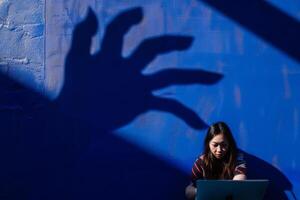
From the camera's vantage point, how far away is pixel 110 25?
156 inches

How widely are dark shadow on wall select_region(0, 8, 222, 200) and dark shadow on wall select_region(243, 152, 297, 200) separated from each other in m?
0.46

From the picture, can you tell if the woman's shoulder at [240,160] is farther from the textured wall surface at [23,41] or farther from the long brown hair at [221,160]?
the textured wall surface at [23,41]

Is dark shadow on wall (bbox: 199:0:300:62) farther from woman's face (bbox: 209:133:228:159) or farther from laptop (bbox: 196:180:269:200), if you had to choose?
laptop (bbox: 196:180:269:200)

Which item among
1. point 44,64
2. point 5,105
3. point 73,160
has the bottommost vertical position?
point 73,160

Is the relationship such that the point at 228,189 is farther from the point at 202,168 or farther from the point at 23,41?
the point at 23,41

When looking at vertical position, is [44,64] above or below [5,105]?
above

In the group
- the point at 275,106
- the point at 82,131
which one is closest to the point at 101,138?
the point at 82,131

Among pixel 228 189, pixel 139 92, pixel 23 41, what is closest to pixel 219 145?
pixel 228 189

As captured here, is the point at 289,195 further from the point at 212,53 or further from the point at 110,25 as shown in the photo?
the point at 110,25

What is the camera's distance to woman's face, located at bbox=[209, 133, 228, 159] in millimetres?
3627

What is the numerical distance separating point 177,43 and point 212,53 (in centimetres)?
27

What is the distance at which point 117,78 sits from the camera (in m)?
3.94

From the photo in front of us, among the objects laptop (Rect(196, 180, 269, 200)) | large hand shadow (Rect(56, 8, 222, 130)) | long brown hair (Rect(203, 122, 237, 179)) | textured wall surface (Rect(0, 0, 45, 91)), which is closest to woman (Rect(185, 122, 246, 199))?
long brown hair (Rect(203, 122, 237, 179))

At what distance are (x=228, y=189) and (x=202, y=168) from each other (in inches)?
20.6
